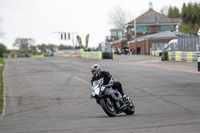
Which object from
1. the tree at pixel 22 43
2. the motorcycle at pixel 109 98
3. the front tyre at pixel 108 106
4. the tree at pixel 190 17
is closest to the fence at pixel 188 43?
the motorcycle at pixel 109 98

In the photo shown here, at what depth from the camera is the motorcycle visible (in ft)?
29.9

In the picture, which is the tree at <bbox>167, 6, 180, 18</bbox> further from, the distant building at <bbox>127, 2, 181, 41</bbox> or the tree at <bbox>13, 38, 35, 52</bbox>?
the tree at <bbox>13, 38, 35, 52</bbox>

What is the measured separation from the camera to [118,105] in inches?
372

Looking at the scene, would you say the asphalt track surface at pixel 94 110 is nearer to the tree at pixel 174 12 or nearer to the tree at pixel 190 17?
the tree at pixel 190 17

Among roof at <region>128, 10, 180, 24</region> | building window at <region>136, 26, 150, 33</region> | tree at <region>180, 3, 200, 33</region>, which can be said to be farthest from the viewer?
tree at <region>180, 3, 200, 33</region>

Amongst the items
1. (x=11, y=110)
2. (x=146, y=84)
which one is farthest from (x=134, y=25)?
(x=11, y=110)

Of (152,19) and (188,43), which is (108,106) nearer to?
(188,43)

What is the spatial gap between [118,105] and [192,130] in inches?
120

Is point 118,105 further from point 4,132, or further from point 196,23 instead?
point 196,23

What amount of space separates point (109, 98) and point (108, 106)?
0.84 feet

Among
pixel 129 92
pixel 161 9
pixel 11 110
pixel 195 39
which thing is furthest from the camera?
pixel 161 9

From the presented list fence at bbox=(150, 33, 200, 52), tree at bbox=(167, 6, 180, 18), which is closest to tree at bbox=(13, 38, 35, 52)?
tree at bbox=(167, 6, 180, 18)

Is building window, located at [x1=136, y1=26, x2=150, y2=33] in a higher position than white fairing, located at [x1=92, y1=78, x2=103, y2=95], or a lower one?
higher

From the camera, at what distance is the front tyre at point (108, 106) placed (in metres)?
9.07
